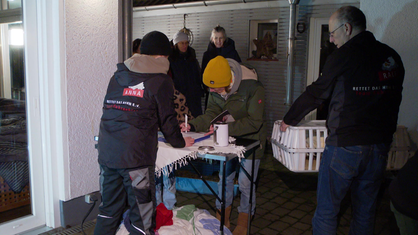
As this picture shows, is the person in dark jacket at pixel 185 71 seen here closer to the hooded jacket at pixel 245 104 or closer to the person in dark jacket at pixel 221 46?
the person in dark jacket at pixel 221 46

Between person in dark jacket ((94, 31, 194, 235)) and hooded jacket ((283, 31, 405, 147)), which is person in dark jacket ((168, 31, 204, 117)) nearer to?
person in dark jacket ((94, 31, 194, 235))

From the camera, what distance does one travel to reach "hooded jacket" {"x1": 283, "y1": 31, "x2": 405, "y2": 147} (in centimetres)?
265

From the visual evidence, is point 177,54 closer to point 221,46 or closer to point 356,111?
point 221,46

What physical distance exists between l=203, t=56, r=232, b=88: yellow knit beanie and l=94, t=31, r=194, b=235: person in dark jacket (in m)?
0.65

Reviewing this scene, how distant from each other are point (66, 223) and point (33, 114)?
121 centimetres

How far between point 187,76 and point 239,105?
1907 mm

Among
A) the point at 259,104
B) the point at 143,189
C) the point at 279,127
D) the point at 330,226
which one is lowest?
the point at 330,226

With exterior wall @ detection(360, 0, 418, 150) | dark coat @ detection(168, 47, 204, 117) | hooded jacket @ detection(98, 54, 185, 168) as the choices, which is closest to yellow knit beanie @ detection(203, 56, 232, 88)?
hooded jacket @ detection(98, 54, 185, 168)

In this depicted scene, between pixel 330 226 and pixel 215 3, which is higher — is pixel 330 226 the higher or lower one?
the lower one

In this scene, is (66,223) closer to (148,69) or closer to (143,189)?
(143,189)

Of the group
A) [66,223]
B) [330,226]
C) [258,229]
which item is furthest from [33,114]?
[330,226]

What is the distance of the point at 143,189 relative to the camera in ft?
9.00

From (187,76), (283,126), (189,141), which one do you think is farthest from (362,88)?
(187,76)

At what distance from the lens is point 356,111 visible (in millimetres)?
2676
